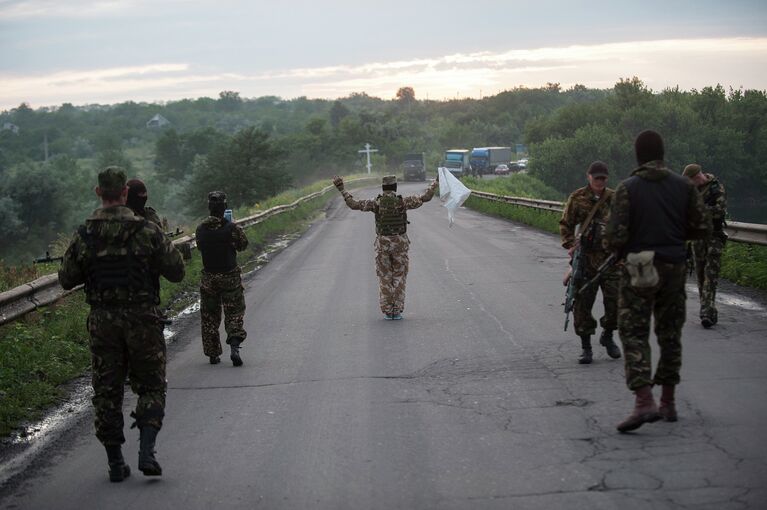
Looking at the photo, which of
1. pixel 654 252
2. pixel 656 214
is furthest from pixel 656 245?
pixel 656 214

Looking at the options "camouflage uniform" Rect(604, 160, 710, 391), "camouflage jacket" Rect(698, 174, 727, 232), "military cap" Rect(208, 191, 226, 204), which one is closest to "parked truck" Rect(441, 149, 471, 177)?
"camouflage jacket" Rect(698, 174, 727, 232)

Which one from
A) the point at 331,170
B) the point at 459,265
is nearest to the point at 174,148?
the point at 331,170

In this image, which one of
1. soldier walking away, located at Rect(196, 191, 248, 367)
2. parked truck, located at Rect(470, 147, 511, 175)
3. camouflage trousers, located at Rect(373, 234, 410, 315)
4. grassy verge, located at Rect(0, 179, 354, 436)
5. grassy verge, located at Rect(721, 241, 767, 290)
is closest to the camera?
grassy verge, located at Rect(0, 179, 354, 436)

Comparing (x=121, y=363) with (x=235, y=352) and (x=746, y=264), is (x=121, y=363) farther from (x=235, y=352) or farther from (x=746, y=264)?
(x=746, y=264)

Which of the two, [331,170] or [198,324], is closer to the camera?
[198,324]

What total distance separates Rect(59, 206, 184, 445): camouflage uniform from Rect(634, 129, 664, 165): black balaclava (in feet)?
11.2

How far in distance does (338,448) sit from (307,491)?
893mm

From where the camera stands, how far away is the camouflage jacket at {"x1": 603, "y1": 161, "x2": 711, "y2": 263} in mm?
6312

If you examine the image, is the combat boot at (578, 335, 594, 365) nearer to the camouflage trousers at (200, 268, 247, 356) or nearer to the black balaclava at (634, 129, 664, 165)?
the black balaclava at (634, 129, 664, 165)

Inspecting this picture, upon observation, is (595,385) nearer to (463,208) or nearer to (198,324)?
(198,324)

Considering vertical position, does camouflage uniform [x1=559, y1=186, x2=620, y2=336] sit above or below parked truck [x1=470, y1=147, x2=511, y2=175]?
above

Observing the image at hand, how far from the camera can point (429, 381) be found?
→ 8.21m

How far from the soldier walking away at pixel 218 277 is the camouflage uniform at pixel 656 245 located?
472cm

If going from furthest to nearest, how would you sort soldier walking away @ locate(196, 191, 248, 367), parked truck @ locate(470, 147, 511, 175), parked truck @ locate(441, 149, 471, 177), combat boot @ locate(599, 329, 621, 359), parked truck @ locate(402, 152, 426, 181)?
parked truck @ locate(470, 147, 511, 175) < parked truck @ locate(441, 149, 471, 177) < parked truck @ locate(402, 152, 426, 181) < soldier walking away @ locate(196, 191, 248, 367) < combat boot @ locate(599, 329, 621, 359)
